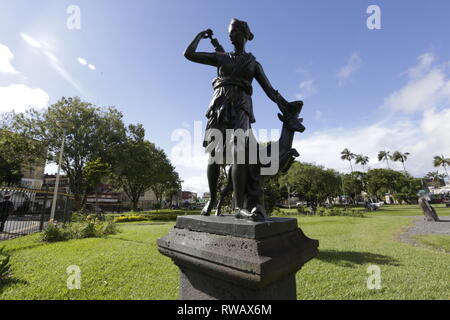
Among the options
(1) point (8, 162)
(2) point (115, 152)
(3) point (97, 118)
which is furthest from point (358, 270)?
(1) point (8, 162)

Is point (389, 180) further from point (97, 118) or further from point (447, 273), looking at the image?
point (97, 118)

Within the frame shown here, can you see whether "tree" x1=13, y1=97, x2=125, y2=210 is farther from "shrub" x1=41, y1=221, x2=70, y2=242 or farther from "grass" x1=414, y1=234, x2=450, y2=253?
"grass" x1=414, y1=234, x2=450, y2=253

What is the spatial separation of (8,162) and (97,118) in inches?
340

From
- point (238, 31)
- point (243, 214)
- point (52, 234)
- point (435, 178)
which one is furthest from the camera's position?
point (435, 178)

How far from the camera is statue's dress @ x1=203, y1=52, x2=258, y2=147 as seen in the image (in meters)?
2.41

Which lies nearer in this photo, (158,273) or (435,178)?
(158,273)

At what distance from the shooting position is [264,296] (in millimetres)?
1551

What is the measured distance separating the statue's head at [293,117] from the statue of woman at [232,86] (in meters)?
0.09

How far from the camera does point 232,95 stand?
2.45 metres

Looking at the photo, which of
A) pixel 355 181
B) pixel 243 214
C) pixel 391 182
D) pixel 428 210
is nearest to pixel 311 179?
pixel 428 210

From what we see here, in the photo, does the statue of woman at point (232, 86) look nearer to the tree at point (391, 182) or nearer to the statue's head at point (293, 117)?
the statue's head at point (293, 117)

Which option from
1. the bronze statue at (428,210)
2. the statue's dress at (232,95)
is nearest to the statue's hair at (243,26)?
the statue's dress at (232,95)

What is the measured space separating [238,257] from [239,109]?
159 centimetres

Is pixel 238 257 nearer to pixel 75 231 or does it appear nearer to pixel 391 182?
pixel 75 231
